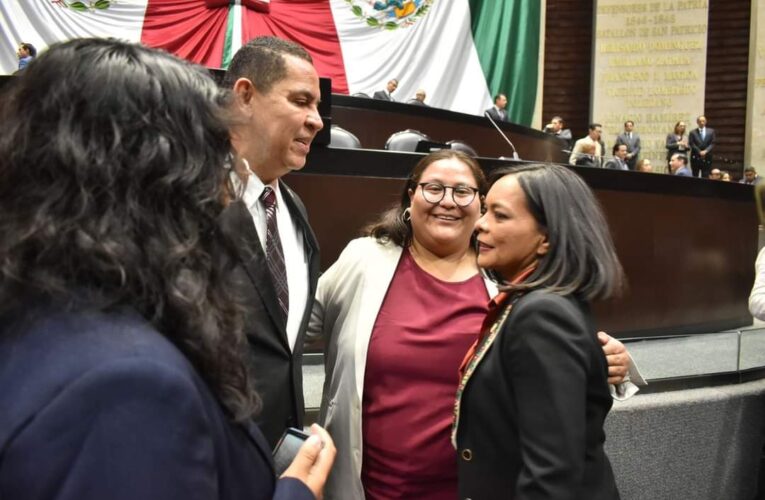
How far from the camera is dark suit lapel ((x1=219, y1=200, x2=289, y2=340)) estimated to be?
4.57 ft

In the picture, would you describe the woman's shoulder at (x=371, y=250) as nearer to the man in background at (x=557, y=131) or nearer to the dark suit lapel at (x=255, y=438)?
the dark suit lapel at (x=255, y=438)

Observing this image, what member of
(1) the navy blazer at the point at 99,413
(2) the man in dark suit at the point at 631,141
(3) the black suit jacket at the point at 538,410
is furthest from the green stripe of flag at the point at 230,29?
(1) the navy blazer at the point at 99,413

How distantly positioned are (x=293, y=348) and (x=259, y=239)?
231 mm

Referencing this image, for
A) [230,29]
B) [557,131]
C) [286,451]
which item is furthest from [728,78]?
A: [286,451]

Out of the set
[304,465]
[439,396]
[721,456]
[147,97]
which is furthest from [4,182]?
[721,456]

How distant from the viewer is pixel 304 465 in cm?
87

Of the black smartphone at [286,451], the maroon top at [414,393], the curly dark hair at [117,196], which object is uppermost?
the curly dark hair at [117,196]

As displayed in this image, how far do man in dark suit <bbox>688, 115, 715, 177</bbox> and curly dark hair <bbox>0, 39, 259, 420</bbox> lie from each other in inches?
522

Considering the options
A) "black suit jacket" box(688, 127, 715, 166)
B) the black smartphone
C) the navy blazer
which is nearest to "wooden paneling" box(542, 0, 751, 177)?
"black suit jacket" box(688, 127, 715, 166)

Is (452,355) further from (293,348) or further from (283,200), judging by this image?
(283,200)

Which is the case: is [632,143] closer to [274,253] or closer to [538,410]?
[274,253]

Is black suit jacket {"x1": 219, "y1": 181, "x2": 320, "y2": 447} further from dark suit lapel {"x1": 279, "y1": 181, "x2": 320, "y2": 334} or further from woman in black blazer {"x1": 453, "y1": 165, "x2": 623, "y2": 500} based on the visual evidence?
woman in black blazer {"x1": 453, "y1": 165, "x2": 623, "y2": 500}

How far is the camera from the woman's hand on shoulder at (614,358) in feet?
4.76

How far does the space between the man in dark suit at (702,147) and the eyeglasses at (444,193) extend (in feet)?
39.7
